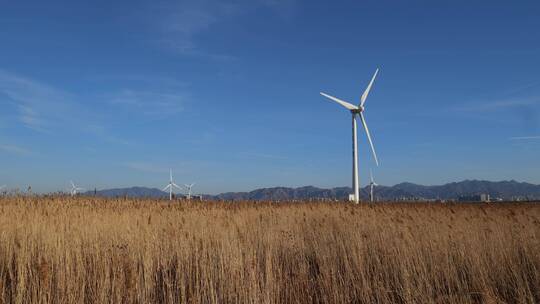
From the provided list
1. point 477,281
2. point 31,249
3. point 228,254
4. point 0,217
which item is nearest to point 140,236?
point 31,249

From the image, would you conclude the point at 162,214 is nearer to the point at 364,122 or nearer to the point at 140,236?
the point at 140,236

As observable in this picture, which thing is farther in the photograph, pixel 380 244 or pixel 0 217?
pixel 0 217

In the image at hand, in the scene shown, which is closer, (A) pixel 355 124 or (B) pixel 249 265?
(B) pixel 249 265

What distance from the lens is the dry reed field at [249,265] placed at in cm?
763

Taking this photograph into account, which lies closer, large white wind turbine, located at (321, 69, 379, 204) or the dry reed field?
the dry reed field

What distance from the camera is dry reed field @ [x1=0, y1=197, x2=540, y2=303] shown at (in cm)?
763

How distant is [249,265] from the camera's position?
786cm

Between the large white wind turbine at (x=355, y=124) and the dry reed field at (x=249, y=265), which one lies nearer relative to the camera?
the dry reed field at (x=249, y=265)

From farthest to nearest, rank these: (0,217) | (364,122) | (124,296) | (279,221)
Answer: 1. (364,122)
2. (279,221)
3. (0,217)
4. (124,296)

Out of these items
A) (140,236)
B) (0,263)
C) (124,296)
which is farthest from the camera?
(140,236)

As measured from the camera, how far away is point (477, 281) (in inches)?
341

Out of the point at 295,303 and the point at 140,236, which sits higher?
the point at 140,236

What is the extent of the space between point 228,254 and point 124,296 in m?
2.29

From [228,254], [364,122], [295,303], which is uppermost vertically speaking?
[364,122]
